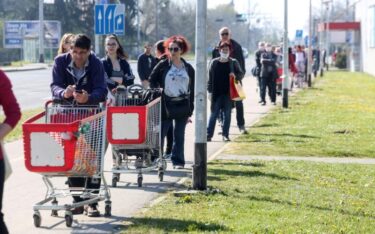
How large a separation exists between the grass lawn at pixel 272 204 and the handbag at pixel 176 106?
3.02 ft

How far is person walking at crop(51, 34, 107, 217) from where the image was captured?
953cm

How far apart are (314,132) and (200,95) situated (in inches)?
373

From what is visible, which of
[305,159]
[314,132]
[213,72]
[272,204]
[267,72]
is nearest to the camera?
[272,204]

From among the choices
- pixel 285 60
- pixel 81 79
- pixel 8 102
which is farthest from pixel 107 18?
pixel 285 60

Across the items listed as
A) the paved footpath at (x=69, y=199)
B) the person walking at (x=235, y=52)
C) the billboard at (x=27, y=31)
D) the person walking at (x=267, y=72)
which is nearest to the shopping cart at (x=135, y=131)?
the paved footpath at (x=69, y=199)

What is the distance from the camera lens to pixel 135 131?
38.2ft

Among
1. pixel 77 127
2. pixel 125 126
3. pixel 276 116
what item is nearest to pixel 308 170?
pixel 125 126

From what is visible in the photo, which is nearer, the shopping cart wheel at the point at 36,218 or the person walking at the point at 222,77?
the shopping cart wheel at the point at 36,218

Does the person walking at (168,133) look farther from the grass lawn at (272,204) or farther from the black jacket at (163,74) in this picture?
the grass lawn at (272,204)

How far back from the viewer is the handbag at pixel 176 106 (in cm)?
1355

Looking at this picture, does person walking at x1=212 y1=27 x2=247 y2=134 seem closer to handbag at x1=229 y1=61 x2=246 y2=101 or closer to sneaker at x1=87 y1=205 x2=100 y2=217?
handbag at x1=229 y1=61 x2=246 y2=101

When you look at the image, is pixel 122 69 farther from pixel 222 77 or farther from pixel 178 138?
pixel 222 77

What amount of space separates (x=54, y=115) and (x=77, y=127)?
907 millimetres

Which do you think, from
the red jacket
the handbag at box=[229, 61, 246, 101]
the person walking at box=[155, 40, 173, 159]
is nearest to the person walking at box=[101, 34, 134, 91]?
the person walking at box=[155, 40, 173, 159]
